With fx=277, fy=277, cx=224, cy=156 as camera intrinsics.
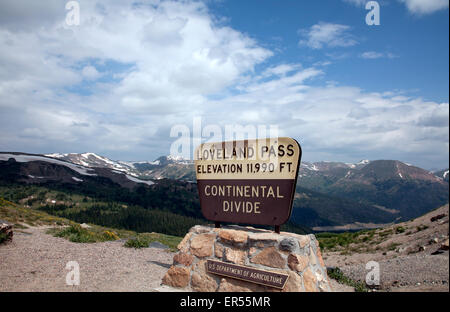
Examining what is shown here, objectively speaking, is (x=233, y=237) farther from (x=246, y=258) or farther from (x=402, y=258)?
(x=402, y=258)

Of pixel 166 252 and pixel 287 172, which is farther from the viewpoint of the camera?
pixel 166 252

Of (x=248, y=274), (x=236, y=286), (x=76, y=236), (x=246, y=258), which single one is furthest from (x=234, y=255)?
(x=76, y=236)

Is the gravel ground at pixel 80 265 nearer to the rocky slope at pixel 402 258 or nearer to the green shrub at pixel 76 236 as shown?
the green shrub at pixel 76 236

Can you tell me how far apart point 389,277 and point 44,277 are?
1732 centimetres

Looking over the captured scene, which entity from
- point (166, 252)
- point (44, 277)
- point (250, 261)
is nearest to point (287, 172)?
point (250, 261)

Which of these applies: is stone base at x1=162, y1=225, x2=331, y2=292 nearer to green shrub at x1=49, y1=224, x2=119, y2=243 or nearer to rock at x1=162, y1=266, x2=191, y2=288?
rock at x1=162, y1=266, x2=191, y2=288

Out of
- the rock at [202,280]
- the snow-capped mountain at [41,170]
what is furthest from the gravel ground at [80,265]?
the snow-capped mountain at [41,170]

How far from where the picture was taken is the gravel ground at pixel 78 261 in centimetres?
807

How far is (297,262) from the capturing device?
6.79 metres

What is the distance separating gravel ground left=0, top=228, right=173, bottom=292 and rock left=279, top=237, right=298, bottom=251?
13.8 feet

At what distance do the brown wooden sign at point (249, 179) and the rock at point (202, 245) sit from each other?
62cm

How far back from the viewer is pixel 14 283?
7816 mm

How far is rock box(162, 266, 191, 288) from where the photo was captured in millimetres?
8330
